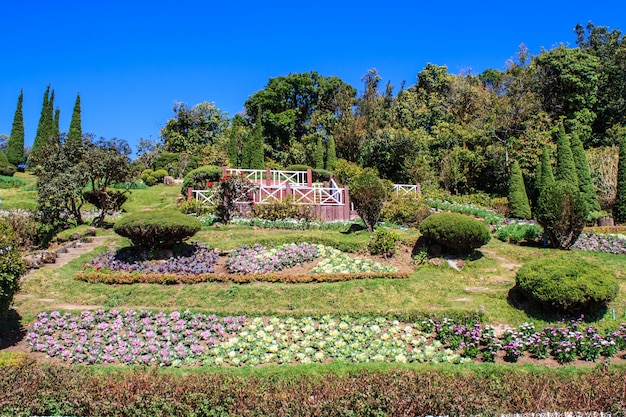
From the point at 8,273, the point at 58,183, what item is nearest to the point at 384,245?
the point at 8,273

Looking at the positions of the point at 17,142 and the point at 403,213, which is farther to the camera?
the point at 17,142

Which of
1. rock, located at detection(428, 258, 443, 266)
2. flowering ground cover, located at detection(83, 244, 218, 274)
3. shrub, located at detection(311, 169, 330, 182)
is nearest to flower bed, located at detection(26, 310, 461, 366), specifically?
flowering ground cover, located at detection(83, 244, 218, 274)

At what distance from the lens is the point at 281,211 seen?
19.0 m

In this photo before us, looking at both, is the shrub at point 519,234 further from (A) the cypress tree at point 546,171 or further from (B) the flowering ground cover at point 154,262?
(B) the flowering ground cover at point 154,262

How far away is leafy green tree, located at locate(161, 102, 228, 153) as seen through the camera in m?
44.2

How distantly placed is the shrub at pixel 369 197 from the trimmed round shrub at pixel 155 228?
5.51 m

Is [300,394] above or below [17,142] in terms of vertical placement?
below

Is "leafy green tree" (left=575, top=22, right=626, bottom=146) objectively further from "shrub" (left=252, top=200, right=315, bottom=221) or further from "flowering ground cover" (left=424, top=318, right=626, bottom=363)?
"flowering ground cover" (left=424, top=318, right=626, bottom=363)

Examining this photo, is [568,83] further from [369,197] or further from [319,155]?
[369,197]

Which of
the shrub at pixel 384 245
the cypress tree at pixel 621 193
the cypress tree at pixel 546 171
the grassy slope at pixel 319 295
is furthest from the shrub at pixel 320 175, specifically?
the grassy slope at pixel 319 295

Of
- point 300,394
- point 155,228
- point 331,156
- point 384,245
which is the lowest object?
point 300,394

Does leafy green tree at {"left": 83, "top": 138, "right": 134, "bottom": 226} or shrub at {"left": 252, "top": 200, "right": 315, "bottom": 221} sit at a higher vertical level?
leafy green tree at {"left": 83, "top": 138, "right": 134, "bottom": 226}

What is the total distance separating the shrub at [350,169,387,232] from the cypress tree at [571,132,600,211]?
11970mm

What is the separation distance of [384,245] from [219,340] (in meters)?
6.24
